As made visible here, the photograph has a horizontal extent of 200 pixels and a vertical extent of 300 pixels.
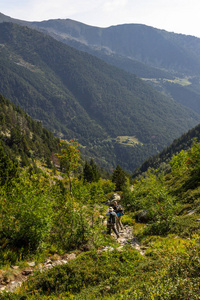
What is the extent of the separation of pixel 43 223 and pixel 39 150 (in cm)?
11544

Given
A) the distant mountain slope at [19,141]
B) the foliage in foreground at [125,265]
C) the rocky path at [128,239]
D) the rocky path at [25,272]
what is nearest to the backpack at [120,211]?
the rocky path at [128,239]

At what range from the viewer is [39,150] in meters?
123

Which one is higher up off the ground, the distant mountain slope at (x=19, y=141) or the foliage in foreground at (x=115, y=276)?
the foliage in foreground at (x=115, y=276)

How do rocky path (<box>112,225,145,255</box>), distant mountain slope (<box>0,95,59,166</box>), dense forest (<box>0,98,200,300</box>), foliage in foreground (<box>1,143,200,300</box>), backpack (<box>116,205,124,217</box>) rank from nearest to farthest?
foliage in foreground (<box>1,143,200,300</box>) < dense forest (<box>0,98,200,300</box>) < rocky path (<box>112,225,145,255</box>) < backpack (<box>116,205,124,217</box>) < distant mountain slope (<box>0,95,59,166</box>)

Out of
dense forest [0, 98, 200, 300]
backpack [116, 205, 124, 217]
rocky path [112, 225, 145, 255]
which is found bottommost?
rocky path [112, 225, 145, 255]

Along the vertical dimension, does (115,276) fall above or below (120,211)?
above

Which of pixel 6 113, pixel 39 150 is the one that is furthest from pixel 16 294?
pixel 6 113

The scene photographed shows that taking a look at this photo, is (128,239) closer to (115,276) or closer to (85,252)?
(85,252)

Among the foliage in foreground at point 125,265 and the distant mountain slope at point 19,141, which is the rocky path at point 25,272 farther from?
the distant mountain slope at point 19,141

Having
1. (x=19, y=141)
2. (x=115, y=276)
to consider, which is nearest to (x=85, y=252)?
(x=115, y=276)

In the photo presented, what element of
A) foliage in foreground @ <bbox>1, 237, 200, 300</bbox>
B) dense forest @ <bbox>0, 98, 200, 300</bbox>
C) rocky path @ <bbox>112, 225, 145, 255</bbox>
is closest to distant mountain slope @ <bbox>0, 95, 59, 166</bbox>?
rocky path @ <bbox>112, 225, 145, 255</bbox>

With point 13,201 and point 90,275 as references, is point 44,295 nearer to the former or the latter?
point 90,275

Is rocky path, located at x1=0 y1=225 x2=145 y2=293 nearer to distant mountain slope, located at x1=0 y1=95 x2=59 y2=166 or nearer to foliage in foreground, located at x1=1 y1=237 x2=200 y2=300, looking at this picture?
foliage in foreground, located at x1=1 y1=237 x2=200 y2=300

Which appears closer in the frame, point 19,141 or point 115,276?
point 115,276
